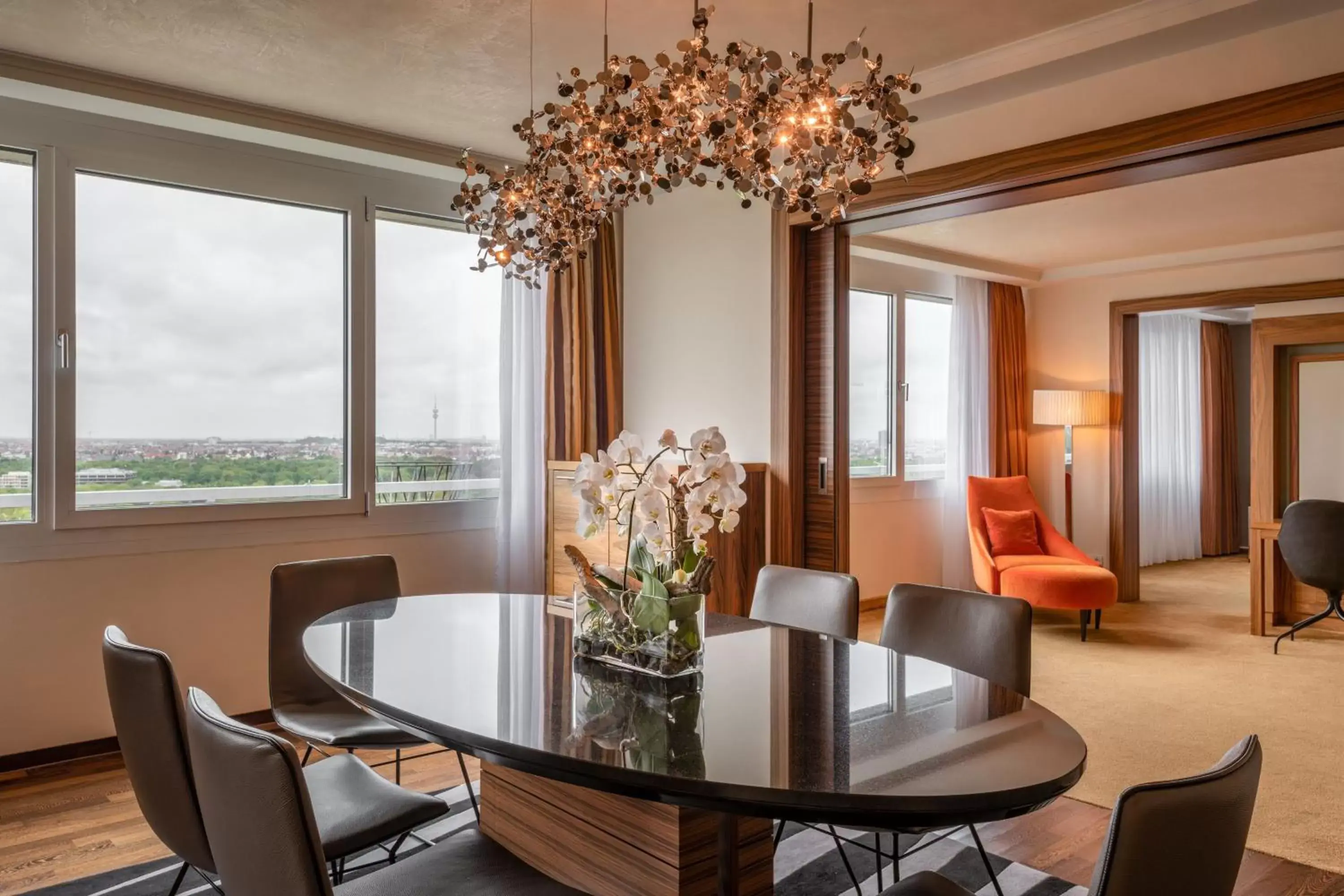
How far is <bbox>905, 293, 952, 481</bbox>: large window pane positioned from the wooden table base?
533 cm

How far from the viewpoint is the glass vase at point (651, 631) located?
190 centimetres

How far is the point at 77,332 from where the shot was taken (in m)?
3.83

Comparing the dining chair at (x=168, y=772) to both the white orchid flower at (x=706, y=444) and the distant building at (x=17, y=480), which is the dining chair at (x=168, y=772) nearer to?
the white orchid flower at (x=706, y=444)

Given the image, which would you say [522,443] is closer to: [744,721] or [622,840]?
[622,840]

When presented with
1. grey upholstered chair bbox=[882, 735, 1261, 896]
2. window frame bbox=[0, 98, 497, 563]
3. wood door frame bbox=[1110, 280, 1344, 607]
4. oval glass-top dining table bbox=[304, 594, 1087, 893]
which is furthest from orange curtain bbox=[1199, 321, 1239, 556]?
grey upholstered chair bbox=[882, 735, 1261, 896]

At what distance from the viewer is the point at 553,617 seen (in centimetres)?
263

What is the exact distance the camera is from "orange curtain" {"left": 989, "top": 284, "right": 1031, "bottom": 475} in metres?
7.63

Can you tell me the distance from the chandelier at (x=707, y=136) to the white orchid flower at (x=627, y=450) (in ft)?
1.89

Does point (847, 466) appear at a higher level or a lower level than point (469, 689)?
higher

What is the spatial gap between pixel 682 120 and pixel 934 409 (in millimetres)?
5650

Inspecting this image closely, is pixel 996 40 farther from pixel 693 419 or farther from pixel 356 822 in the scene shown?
pixel 356 822

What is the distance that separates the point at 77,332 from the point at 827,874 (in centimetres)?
344

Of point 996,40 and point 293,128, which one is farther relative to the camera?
point 293,128

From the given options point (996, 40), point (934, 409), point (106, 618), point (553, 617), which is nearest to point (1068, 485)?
point (934, 409)
